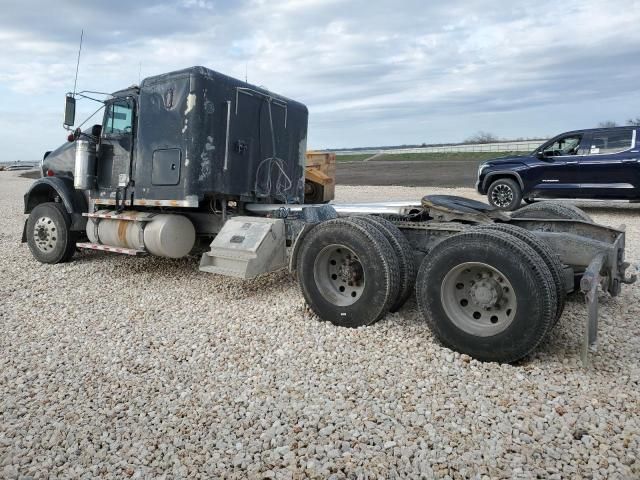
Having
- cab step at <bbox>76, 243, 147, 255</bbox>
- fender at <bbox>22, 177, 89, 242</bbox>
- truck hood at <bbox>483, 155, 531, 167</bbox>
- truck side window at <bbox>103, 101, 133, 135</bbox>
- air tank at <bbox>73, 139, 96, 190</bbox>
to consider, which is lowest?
cab step at <bbox>76, 243, 147, 255</bbox>

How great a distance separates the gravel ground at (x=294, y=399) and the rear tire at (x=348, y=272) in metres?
0.18

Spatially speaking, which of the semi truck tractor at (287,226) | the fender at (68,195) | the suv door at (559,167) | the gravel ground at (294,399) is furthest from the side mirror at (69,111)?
the suv door at (559,167)

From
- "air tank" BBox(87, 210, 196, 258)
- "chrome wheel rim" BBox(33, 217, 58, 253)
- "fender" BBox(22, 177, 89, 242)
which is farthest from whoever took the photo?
"chrome wheel rim" BBox(33, 217, 58, 253)

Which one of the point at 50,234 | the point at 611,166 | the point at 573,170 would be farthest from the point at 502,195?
the point at 50,234

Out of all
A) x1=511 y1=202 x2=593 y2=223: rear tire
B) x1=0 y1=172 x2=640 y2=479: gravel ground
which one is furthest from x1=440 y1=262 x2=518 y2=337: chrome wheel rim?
x1=511 y1=202 x2=593 y2=223: rear tire

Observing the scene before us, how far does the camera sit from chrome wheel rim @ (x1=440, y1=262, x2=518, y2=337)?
12.4ft

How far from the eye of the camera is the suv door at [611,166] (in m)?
10.8

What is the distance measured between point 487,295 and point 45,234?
636 centimetres

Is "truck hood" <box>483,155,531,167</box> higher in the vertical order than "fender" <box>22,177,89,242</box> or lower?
higher

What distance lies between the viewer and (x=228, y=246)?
552 centimetres

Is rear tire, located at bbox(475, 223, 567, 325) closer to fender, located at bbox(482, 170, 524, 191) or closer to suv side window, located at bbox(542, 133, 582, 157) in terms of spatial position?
fender, located at bbox(482, 170, 524, 191)

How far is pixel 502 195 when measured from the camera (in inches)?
481

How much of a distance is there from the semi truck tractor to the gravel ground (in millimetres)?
344

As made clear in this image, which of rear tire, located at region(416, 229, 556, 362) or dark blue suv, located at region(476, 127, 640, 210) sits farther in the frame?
dark blue suv, located at region(476, 127, 640, 210)
